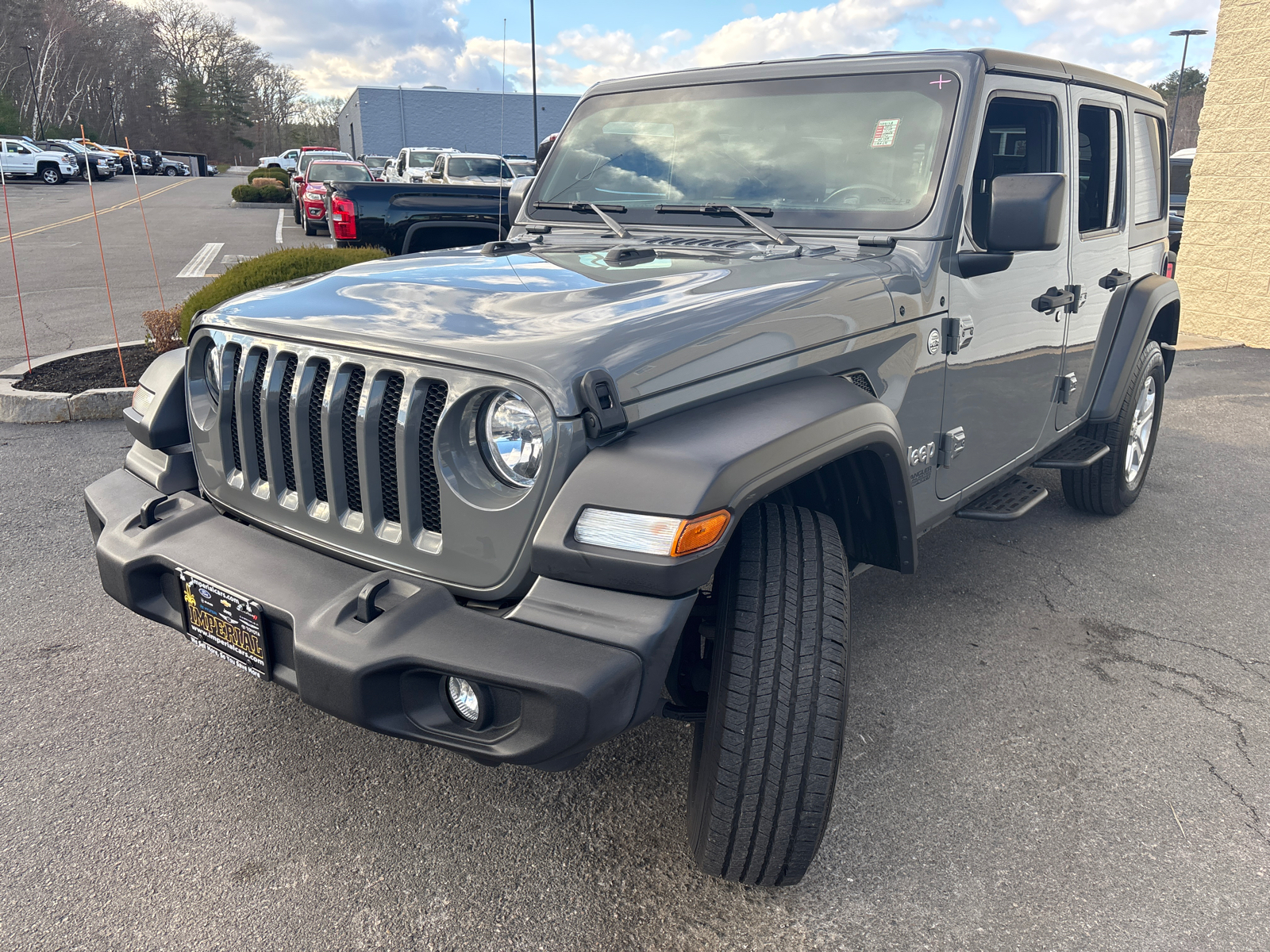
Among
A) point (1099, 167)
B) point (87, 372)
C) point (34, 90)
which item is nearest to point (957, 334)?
point (1099, 167)

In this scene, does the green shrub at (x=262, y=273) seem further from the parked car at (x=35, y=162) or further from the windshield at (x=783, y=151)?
the parked car at (x=35, y=162)

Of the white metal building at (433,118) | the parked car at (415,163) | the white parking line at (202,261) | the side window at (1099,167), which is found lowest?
the white parking line at (202,261)

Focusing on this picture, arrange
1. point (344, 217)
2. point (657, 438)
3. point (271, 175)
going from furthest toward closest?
point (271, 175), point (344, 217), point (657, 438)

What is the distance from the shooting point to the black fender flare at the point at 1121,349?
13.4 feet

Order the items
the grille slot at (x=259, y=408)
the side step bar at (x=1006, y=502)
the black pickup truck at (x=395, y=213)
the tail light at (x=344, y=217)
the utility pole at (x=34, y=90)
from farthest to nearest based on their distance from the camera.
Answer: the utility pole at (x=34, y=90) → the tail light at (x=344, y=217) → the black pickup truck at (x=395, y=213) → the side step bar at (x=1006, y=502) → the grille slot at (x=259, y=408)

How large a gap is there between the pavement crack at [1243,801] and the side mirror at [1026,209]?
1.57 m

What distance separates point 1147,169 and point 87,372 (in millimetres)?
6923

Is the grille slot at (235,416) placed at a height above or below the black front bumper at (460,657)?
above

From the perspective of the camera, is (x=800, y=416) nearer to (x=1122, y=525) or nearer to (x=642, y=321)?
(x=642, y=321)

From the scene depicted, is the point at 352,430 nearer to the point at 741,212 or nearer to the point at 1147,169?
the point at 741,212

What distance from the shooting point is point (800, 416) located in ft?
6.73

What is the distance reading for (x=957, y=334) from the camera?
2867 millimetres

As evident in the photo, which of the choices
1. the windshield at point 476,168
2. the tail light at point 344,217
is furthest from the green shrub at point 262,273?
the windshield at point 476,168

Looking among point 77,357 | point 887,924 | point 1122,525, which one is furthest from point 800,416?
point 77,357
